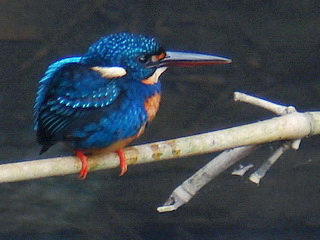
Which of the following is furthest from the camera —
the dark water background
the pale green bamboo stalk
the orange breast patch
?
the dark water background

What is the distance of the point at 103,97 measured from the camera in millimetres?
3078

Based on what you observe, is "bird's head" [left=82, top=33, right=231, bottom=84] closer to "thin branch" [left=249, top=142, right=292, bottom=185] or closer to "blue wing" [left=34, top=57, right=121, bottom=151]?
"blue wing" [left=34, top=57, right=121, bottom=151]

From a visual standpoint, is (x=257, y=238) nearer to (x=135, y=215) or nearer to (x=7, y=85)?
(x=135, y=215)

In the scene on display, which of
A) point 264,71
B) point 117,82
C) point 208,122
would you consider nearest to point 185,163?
point 208,122

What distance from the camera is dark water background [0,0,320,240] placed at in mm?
4125

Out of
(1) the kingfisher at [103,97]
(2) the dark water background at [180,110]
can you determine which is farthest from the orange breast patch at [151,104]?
(2) the dark water background at [180,110]

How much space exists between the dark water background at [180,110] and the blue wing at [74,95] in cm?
102

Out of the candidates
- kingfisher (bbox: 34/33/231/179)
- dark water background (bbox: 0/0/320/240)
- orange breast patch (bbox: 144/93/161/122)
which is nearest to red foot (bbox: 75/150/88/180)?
kingfisher (bbox: 34/33/231/179)

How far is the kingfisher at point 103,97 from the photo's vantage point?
3.09 meters

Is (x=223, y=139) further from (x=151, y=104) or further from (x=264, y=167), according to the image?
(x=151, y=104)

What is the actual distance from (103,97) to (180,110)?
1.14 m

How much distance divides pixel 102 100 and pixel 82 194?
1.27 m

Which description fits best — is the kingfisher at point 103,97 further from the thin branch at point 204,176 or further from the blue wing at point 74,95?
the thin branch at point 204,176

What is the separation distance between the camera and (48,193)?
430 cm
